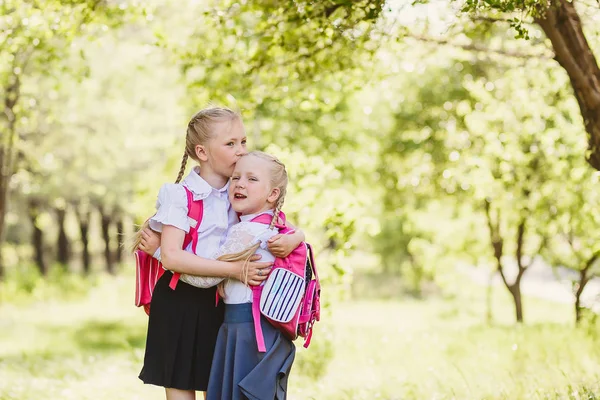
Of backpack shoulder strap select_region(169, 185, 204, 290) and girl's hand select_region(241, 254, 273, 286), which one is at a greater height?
backpack shoulder strap select_region(169, 185, 204, 290)

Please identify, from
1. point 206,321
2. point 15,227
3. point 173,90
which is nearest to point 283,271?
point 206,321

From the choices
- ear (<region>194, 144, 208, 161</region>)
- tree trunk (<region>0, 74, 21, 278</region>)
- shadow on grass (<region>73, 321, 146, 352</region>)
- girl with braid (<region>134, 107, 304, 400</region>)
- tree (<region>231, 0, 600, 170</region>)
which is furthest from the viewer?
shadow on grass (<region>73, 321, 146, 352</region>)

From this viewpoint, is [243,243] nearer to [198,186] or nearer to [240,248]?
[240,248]

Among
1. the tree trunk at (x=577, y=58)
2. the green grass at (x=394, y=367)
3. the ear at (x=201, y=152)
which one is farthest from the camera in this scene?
the green grass at (x=394, y=367)

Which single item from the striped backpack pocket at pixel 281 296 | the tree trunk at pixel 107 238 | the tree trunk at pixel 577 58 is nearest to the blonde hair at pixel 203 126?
the striped backpack pocket at pixel 281 296

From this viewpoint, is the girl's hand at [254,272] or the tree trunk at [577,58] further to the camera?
the tree trunk at [577,58]

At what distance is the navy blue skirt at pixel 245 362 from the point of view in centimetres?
378

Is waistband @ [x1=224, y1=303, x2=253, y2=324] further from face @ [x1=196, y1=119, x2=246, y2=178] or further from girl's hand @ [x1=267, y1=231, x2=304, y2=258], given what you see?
face @ [x1=196, y1=119, x2=246, y2=178]

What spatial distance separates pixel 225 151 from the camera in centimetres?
404

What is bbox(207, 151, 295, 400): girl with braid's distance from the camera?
12.5 feet

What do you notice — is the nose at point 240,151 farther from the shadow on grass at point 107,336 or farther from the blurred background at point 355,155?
the shadow on grass at point 107,336

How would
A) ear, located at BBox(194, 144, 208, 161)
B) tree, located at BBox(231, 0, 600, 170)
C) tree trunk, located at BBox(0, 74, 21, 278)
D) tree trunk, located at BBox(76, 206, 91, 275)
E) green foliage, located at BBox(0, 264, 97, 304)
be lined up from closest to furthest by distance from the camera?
ear, located at BBox(194, 144, 208, 161)
tree, located at BBox(231, 0, 600, 170)
tree trunk, located at BBox(0, 74, 21, 278)
green foliage, located at BBox(0, 264, 97, 304)
tree trunk, located at BBox(76, 206, 91, 275)

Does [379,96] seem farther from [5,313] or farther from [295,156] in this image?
[295,156]

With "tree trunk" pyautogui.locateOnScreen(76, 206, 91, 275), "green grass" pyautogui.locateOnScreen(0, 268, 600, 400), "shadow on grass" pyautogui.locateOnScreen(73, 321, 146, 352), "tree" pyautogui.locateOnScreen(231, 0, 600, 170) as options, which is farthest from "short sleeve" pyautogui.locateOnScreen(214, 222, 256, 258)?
"tree trunk" pyautogui.locateOnScreen(76, 206, 91, 275)
